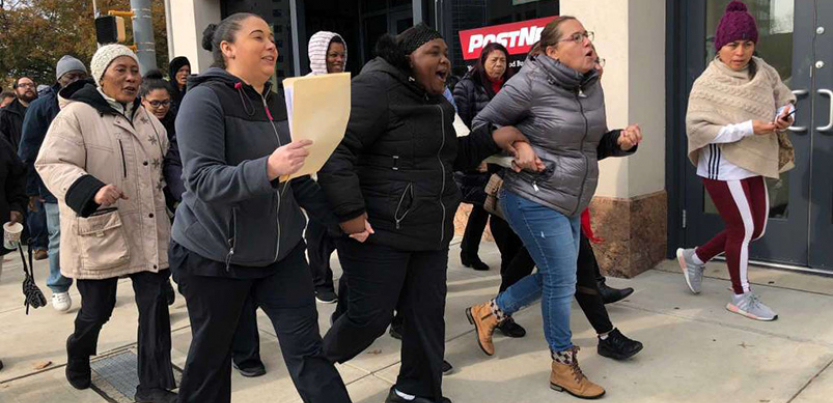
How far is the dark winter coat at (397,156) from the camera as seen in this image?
9.32 feet

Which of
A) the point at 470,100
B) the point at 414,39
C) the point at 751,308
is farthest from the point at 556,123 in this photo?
the point at 751,308

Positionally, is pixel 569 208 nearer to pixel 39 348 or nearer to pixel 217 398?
pixel 217 398

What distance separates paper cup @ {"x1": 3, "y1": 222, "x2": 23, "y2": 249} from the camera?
382cm

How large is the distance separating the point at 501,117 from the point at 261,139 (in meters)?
1.24

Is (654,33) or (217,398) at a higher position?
(654,33)

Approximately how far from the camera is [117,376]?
3.94 meters

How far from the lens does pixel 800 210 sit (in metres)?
5.03

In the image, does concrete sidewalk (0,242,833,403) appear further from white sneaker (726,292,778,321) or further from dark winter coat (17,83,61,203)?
dark winter coat (17,83,61,203)

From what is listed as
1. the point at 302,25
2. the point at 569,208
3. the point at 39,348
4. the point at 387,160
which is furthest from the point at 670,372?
the point at 302,25

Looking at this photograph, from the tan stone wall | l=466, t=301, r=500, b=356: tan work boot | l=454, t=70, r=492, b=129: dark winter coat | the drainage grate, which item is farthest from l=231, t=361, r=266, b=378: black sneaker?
the tan stone wall

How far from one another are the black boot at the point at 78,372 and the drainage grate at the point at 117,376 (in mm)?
63

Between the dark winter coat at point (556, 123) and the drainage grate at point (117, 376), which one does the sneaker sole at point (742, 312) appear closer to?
the dark winter coat at point (556, 123)

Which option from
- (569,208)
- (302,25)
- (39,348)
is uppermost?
(302,25)

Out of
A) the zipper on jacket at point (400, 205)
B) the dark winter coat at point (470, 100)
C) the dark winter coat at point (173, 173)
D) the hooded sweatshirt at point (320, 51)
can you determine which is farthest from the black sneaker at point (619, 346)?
the hooded sweatshirt at point (320, 51)
